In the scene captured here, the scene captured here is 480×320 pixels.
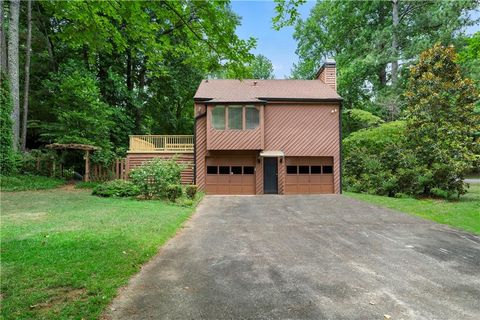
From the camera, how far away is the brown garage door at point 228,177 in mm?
17125

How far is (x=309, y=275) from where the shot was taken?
173 inches

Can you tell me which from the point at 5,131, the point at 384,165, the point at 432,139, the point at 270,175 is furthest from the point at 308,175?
the point at 5,131

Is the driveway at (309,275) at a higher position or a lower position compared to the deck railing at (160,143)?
lower

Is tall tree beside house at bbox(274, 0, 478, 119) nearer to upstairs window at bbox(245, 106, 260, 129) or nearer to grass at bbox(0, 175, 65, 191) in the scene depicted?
upstairs window at bbox(245, 106, 260, 129)

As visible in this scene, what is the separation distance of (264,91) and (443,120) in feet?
30.6

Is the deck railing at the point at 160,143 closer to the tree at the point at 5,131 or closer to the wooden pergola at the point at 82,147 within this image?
the wooden pergola at the point at 82,147

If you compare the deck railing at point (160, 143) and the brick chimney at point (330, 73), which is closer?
the deck railing at point (160, 143)

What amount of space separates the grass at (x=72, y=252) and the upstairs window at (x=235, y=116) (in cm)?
802

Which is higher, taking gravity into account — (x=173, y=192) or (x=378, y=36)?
(x=378, y=36)

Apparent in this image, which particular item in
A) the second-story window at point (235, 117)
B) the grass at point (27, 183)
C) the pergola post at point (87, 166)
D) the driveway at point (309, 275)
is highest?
the second-story window at point (235, 117)

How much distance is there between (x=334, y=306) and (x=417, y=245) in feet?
12.3

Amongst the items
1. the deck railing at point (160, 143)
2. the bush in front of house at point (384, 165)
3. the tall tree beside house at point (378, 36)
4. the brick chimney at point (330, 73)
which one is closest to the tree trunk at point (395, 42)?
the tall tree beside house at point (378, 36)

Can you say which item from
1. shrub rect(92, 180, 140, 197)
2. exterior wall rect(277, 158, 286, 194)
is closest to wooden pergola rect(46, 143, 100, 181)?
shrub rect(92, 180, 140, 197)

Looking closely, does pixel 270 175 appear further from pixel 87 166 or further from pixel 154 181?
pixel 87 166
